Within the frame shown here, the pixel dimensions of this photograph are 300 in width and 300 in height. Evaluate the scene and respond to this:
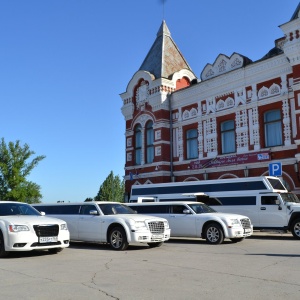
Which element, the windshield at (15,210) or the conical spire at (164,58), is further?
the conical spire at (164,58)

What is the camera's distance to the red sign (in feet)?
81.1

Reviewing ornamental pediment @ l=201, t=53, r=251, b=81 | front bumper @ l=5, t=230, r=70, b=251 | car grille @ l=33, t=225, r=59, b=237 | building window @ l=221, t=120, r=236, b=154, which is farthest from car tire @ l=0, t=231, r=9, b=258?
ornamental pediment @ l=201, t=53, r=251, b=81

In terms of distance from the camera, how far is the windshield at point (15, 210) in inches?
501

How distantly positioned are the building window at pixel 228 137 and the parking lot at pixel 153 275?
14745 millimetres

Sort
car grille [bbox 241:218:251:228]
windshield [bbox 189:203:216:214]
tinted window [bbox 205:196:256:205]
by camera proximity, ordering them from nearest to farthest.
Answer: car grille [bbox 241:218:251:228]
windshield [bbox 189:203:216:214]
tinted window [bbox 205:196:256:205]

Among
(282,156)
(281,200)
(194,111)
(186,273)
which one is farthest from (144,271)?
(194,111)

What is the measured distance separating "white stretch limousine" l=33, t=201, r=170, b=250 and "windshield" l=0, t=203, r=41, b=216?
204 cm

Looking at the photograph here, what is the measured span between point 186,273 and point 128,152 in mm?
25143

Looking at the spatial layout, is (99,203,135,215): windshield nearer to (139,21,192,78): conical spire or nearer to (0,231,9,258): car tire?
(0,231,9,258): car tire

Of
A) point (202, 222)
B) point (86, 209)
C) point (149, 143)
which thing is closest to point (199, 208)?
point (202, 222)

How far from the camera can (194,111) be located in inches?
1160

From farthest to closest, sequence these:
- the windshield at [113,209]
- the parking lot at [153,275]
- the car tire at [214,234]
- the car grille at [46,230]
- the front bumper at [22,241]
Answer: the car tire at [214,234] → the windshield at [113,209] → the car grille at [46,230] → the front bumper at [22,241] → the parking lot at [153,275]

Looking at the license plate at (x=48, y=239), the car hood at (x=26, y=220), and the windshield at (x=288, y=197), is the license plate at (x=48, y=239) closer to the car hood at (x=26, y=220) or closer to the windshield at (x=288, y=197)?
the car hood at (x=26, y=220)

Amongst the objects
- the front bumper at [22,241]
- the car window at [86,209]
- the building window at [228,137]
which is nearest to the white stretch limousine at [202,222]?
the car window at [86,209]
